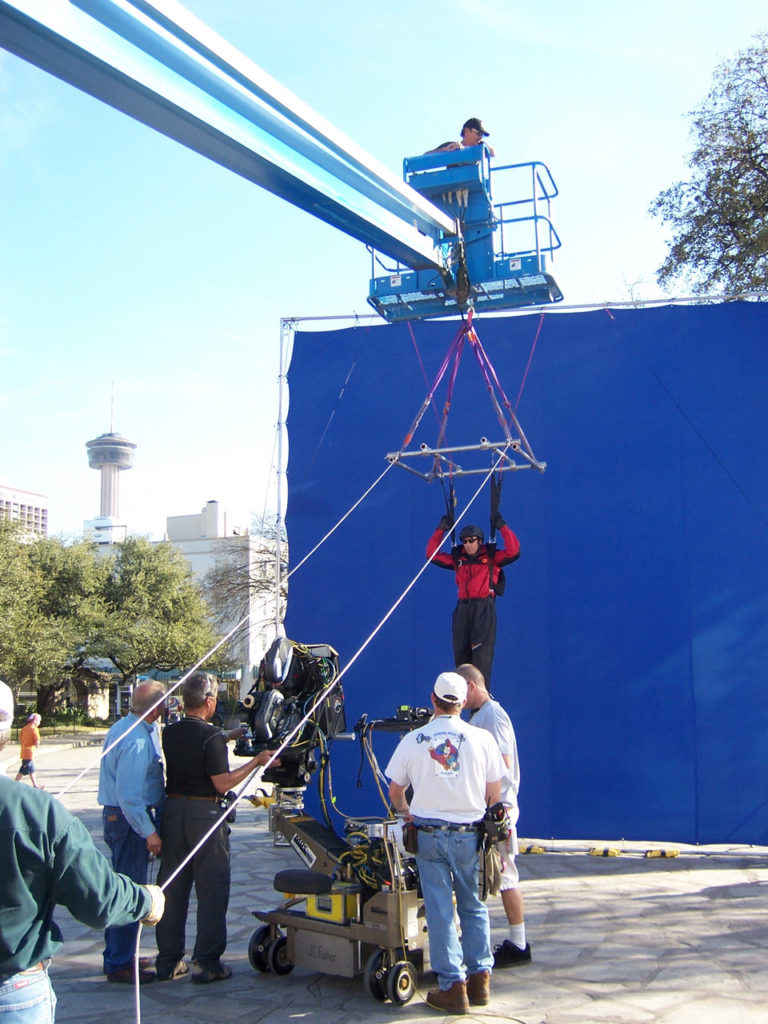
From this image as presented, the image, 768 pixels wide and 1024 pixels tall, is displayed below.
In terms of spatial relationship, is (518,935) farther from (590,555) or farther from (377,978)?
(590,555)

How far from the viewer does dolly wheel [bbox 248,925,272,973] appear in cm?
470

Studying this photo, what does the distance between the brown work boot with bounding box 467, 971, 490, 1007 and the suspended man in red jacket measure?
267 centimetres

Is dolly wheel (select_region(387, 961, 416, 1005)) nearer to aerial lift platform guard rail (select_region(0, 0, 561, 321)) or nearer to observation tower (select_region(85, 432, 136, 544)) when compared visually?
aerial lift platform guard rail (select_region(0, 0, 561, 321))

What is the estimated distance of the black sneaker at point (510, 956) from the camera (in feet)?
15.6

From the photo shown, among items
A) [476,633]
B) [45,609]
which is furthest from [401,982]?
[45,609]

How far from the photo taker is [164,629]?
2775 cm

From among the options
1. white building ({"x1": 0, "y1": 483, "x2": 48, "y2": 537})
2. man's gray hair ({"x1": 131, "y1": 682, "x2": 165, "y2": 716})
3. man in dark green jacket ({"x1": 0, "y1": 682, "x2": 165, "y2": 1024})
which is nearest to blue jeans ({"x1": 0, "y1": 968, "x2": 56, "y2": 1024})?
man in dark green jacket ({"x1": 0, "y1": 682, "x2": 165, "y2": 1024})

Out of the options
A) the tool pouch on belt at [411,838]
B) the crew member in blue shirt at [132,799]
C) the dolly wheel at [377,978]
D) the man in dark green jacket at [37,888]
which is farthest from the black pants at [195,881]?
the man in dark green jacket at [37,888]

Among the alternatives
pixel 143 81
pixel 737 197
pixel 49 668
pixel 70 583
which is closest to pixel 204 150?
pixel 143 81

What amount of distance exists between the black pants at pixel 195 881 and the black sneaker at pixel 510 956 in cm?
145

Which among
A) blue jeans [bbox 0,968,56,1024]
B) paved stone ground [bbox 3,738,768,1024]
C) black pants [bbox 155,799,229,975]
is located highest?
blue jeans [bbox 0,968,56,1024]

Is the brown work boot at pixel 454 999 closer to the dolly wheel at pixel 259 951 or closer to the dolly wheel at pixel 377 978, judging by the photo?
the dolly wheel at pixel 377 978

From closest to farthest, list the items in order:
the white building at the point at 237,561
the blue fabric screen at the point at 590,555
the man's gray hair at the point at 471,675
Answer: the man's gray hair at the point at 471,675, the blue fabric screen at the point at 590,555, the white building at the point at 237,561

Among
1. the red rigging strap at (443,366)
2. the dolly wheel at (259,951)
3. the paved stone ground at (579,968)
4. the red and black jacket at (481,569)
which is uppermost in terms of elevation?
the red rigging strap at (443,366)
